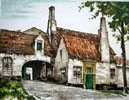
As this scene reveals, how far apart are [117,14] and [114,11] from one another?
0.20ft

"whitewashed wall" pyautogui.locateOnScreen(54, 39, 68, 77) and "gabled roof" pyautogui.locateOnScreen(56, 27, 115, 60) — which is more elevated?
A: "gabled roof" pyautogui.locateOnScreen(56, 27, 115, 60)

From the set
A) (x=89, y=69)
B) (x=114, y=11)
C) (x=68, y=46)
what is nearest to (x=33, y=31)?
(x=68, y=46)

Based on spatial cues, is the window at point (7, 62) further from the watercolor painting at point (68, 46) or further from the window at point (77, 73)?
the window at point (77, 73)

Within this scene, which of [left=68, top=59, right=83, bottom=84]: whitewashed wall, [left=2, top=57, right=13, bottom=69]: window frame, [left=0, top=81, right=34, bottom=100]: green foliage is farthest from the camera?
[left=68, top=59, right=83, bottom=84]: whitewashed wall

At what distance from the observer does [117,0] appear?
11.8ft

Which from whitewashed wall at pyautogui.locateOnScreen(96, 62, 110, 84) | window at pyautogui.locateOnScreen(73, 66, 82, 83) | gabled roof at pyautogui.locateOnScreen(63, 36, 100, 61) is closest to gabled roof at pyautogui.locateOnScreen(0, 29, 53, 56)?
gabled roof at pyautogui.locateOnScreen(63, 36, 100, 61)

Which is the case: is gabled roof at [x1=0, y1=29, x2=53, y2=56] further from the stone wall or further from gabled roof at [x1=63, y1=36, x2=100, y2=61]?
gabled roof at [x1=63, y1=36, x2=100, y2=61]

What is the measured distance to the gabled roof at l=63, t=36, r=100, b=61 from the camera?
3611 mm

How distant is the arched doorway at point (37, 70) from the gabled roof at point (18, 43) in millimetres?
159

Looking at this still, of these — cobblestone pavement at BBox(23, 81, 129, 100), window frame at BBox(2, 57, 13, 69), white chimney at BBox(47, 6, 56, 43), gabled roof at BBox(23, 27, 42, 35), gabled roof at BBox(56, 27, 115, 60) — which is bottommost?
cobblestone pavement at BBox(23, 81, 129, 100)

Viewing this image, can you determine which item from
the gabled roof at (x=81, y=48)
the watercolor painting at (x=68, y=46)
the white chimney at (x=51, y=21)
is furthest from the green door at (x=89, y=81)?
the white chimney at (x=51, y=21)

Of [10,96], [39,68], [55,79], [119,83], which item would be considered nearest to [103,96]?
[119,83]

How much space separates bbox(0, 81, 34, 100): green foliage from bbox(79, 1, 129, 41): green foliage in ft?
4.71

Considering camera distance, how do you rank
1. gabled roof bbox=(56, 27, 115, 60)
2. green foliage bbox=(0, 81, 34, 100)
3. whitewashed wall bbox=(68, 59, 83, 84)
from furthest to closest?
gabled roof bbox=(56, 27, 115, 60) → whitewashed wall bbox=(68, 59, 83, 84) → green foliage bbox=(0, 81, 34, 100)
